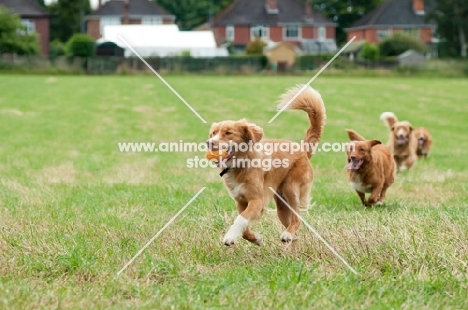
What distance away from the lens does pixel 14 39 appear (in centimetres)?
7344

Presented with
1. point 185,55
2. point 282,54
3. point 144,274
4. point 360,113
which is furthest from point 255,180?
point 282,54

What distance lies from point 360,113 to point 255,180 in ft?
79.0

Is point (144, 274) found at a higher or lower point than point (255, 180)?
lower

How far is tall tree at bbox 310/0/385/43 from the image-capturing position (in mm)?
98812

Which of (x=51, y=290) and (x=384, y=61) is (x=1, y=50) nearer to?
(x=384, y=61)

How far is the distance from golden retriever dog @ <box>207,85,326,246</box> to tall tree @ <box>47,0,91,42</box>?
8895 centimetres

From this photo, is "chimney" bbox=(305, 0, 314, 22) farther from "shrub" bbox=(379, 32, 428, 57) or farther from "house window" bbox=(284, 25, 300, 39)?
"shrub" bbox=(379, 32, 428, 57)

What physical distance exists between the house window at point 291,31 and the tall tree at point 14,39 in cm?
3423

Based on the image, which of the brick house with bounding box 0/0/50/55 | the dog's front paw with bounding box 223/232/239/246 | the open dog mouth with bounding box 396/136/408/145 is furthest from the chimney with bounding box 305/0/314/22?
the dog's front paw with bounding box 223/232/239/246

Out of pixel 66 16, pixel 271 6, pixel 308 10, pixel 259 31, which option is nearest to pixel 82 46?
pixel 66 16

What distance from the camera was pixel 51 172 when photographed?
14977 millimetres

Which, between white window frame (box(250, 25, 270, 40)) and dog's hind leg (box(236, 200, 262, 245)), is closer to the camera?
dog's hind leg (box(236, 200, 262, 245))

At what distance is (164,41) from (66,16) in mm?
33513

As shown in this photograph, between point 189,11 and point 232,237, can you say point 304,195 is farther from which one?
point 189,11
